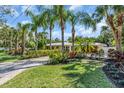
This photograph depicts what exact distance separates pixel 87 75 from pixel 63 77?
437mm

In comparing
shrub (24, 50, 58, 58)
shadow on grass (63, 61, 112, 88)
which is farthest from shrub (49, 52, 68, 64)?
shadow on grass (63, 61, 112, 88)

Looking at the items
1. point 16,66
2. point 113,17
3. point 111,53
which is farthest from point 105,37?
point 16,66

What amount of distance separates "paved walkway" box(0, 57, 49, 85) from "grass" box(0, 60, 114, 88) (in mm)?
152

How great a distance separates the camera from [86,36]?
507 centimetres

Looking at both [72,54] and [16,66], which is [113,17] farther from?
[16,66]

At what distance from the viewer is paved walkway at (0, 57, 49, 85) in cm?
499

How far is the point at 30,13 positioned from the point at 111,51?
1.73m

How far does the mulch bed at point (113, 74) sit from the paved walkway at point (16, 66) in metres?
1.20

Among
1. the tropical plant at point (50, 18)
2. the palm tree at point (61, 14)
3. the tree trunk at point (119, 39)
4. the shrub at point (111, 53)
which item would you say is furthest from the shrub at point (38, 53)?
the tree trunk at point (119, 39)

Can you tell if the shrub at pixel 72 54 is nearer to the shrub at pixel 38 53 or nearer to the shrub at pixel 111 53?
the shrub at pixel 38 53

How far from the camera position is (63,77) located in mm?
4707
